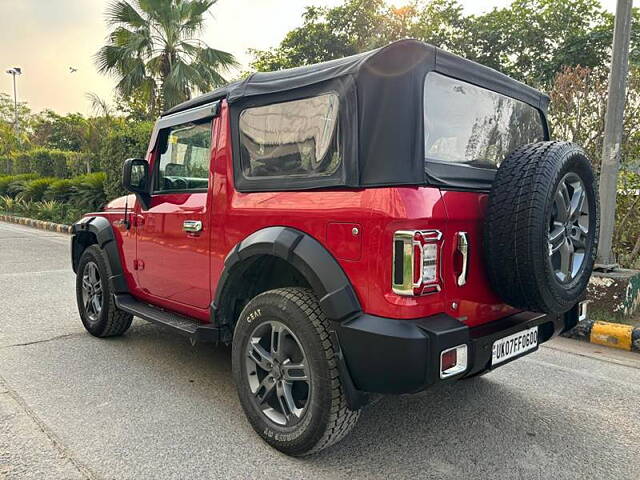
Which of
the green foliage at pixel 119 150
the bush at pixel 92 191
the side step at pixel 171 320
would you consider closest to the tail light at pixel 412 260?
the side step at pixel 171 320

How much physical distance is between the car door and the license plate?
1.70m

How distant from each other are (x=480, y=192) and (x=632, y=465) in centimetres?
153

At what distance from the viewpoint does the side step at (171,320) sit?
2937 mm

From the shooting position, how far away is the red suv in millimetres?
2123

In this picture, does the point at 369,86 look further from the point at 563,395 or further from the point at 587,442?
the point at 563,395

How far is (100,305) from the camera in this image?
4168 millimetres

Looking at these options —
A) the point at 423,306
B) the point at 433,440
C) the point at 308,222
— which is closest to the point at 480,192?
the point at 423,306

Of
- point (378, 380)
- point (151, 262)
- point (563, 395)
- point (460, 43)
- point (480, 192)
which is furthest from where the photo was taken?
point (460, 43)

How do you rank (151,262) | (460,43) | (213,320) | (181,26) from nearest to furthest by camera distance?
1. (213,320)
2. (151,262)
3. (181,26)
4. (460,43)

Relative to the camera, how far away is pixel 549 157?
2.30 m

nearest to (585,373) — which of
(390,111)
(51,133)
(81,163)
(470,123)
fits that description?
(470,123)

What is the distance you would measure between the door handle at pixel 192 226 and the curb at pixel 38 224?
1075cm

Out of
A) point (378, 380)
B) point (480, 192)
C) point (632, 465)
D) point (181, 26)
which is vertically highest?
point (181, 26)

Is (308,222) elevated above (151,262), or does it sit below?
above
